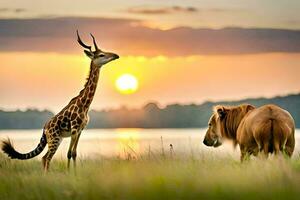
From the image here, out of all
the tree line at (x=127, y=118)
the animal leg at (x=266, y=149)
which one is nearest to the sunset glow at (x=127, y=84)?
the tree line at (x=127, y=118)

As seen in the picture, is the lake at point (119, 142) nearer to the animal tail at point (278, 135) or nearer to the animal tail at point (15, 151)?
the animal tail at point (15, 151)

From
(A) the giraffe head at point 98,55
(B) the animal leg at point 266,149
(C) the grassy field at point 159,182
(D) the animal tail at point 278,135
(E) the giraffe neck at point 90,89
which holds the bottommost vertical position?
(C) the grassy field at point 159,182

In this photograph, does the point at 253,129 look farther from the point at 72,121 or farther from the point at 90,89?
the point at 72,121

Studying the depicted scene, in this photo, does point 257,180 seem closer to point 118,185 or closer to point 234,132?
point 118,185

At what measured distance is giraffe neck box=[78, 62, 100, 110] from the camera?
5.97 metres

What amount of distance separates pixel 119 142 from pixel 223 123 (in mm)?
884

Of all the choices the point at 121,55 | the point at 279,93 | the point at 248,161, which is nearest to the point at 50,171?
the point at 121,55

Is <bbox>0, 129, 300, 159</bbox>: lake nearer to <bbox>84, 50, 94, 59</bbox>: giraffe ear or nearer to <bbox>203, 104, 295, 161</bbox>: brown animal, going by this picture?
<bbox>203, 104, 295, 161</bbox>: brown animal

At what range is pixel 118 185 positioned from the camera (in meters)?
5.52

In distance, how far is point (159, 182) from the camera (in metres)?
5.54

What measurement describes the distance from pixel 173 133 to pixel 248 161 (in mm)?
561

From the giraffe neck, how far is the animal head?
3.68 ft

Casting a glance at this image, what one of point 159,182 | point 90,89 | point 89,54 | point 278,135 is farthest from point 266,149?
point 89,54

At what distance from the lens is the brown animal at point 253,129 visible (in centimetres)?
611
